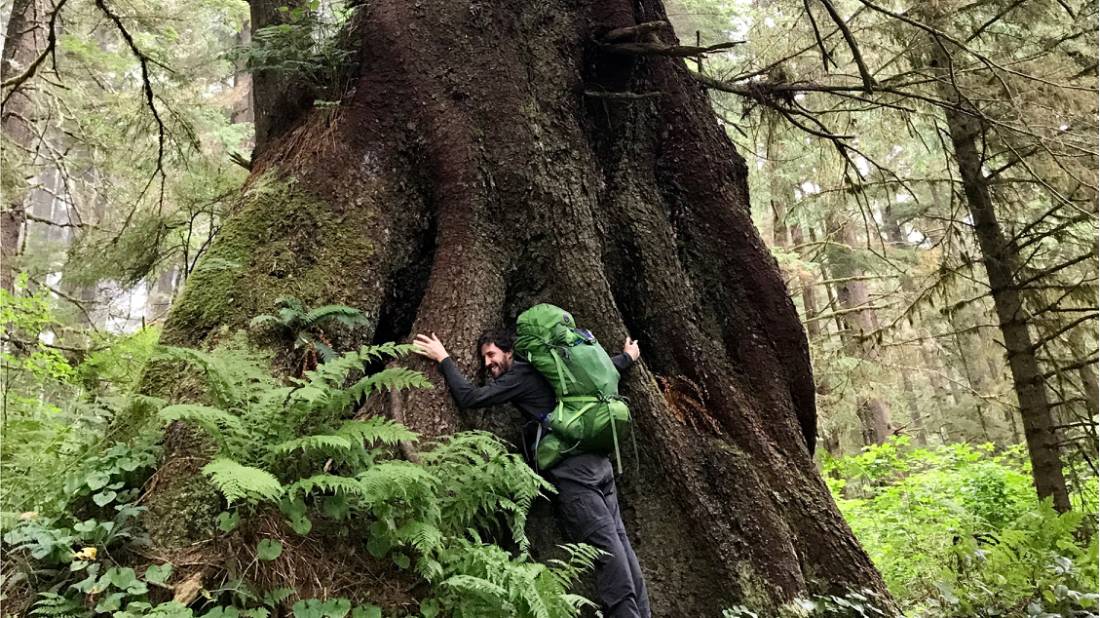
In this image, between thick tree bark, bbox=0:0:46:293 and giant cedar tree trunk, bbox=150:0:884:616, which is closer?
giant cedar tree trunk, bbox=150:0:884:616

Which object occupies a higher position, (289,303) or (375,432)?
(289,303)

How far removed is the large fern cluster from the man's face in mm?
1095

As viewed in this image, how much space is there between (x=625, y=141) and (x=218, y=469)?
4234 millimetres

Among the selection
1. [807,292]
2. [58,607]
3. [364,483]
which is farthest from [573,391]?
[807,292]

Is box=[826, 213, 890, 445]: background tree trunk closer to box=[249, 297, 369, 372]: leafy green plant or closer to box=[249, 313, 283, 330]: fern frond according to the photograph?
box=[249, 297, 369, 372]: leafy green plant

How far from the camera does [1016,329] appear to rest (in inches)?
299

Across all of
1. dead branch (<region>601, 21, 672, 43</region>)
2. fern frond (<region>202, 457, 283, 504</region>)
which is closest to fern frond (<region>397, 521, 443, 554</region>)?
fern frond (<region>202, 457, 283, 504</region>)

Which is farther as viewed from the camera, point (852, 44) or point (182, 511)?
point (852, 44)

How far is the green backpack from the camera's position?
158 inches

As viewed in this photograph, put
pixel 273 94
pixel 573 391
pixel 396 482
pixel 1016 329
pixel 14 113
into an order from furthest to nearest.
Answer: pixel 14 113 → pixel 1016 329 → pixel 273 94 → pixel 573 391 → pixel 396 482

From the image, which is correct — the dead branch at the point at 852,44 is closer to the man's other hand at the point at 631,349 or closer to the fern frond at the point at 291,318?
the man's other hand at the point at 631,349

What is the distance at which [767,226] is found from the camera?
17.8 m

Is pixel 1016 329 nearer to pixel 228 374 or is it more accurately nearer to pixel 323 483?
pixel 323 483

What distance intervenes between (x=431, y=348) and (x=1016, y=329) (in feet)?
23.0
